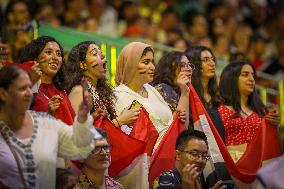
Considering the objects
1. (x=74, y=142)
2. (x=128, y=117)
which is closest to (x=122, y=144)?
(x=128, y=117)

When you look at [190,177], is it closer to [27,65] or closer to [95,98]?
[95,98]

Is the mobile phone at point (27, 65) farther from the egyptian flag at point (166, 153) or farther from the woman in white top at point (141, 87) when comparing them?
the egyptian flag at point (166, 153)

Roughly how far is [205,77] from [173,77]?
18.9 inches

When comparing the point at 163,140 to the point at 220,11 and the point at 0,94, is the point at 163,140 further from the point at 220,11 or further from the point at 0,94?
the point at 220,11

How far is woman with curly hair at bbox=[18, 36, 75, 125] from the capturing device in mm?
8836

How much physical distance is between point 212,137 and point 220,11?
739 centimetres

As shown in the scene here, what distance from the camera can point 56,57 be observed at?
9.33 meters

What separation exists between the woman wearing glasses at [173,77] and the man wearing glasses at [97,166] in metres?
1.55

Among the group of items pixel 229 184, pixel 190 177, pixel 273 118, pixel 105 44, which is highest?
pixel 105 44

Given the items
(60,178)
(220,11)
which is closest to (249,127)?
Answer: (60,178)

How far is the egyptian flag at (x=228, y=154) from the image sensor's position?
32.4 feet

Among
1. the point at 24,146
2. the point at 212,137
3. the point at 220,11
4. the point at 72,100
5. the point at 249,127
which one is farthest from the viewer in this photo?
the point at 220,11

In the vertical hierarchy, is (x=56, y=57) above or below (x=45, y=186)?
above

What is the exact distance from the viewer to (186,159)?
354 inches
